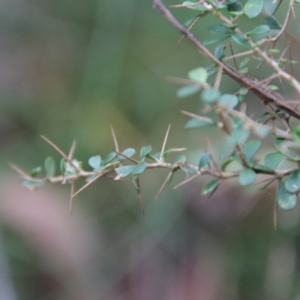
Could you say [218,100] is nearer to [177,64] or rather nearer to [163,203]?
[163,203]

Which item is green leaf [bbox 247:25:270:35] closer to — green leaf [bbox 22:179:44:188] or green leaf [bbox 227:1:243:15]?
green leaf [bbox 227:1:243:15]

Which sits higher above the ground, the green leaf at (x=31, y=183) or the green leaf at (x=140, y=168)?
the green leaf at (x=140, y=168)

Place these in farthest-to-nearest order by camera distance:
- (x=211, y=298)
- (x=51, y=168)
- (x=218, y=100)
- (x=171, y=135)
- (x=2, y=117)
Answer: (x=2, y=117)
(x=171, y=135)
(x=211, y=298)
(x=51, y=168)
(x=218, y=100)

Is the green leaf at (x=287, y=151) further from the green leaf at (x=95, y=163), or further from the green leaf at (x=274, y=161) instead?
the green leaf at (x=95, y=163)

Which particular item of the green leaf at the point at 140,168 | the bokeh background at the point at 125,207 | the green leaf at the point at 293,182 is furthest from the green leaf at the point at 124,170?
the bokeh background at the point at 125,207

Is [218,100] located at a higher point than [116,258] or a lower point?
higher

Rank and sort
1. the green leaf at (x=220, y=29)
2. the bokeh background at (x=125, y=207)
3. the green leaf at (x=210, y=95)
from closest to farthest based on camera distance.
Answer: the green leaf at (x=210, y=95) → the green leaf at (x=220, y=29) → the bokeh background at (x=125, y=207)

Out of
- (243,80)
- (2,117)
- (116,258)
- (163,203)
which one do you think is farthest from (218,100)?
(2,117)
